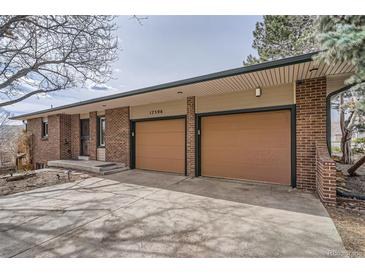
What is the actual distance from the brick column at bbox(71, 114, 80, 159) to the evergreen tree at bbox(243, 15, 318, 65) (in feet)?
39.2

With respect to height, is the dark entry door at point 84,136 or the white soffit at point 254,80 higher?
the white soffit at point 254,80

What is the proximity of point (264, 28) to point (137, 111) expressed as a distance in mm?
10298

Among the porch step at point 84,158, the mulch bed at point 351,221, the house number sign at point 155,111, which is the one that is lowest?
the mulch bed at point 351,221

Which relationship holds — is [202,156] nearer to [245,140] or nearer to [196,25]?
[245,140]

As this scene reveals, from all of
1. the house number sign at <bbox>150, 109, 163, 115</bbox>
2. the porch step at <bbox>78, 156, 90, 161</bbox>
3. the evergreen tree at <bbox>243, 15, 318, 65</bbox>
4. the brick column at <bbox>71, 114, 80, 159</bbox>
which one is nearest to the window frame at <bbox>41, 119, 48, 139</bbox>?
the brick column at <bbox>71, 114, 80, 159</bbox>

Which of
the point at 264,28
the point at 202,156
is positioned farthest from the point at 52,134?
the point at 264,28

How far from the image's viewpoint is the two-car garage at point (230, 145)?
5.20 metres

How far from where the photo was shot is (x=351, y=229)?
2.72m

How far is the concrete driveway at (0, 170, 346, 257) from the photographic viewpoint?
2.32 m

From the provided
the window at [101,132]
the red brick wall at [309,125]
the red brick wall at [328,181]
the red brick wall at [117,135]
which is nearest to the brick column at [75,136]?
the window at [101,132]

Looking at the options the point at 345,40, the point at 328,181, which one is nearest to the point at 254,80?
the point at 345,40

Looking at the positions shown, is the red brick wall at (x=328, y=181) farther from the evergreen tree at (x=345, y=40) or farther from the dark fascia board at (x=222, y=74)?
the dark fascia board at (x=222, y=74)

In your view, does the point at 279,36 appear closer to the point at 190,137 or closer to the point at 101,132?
the point at 190,137

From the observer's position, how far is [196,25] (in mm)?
4863
